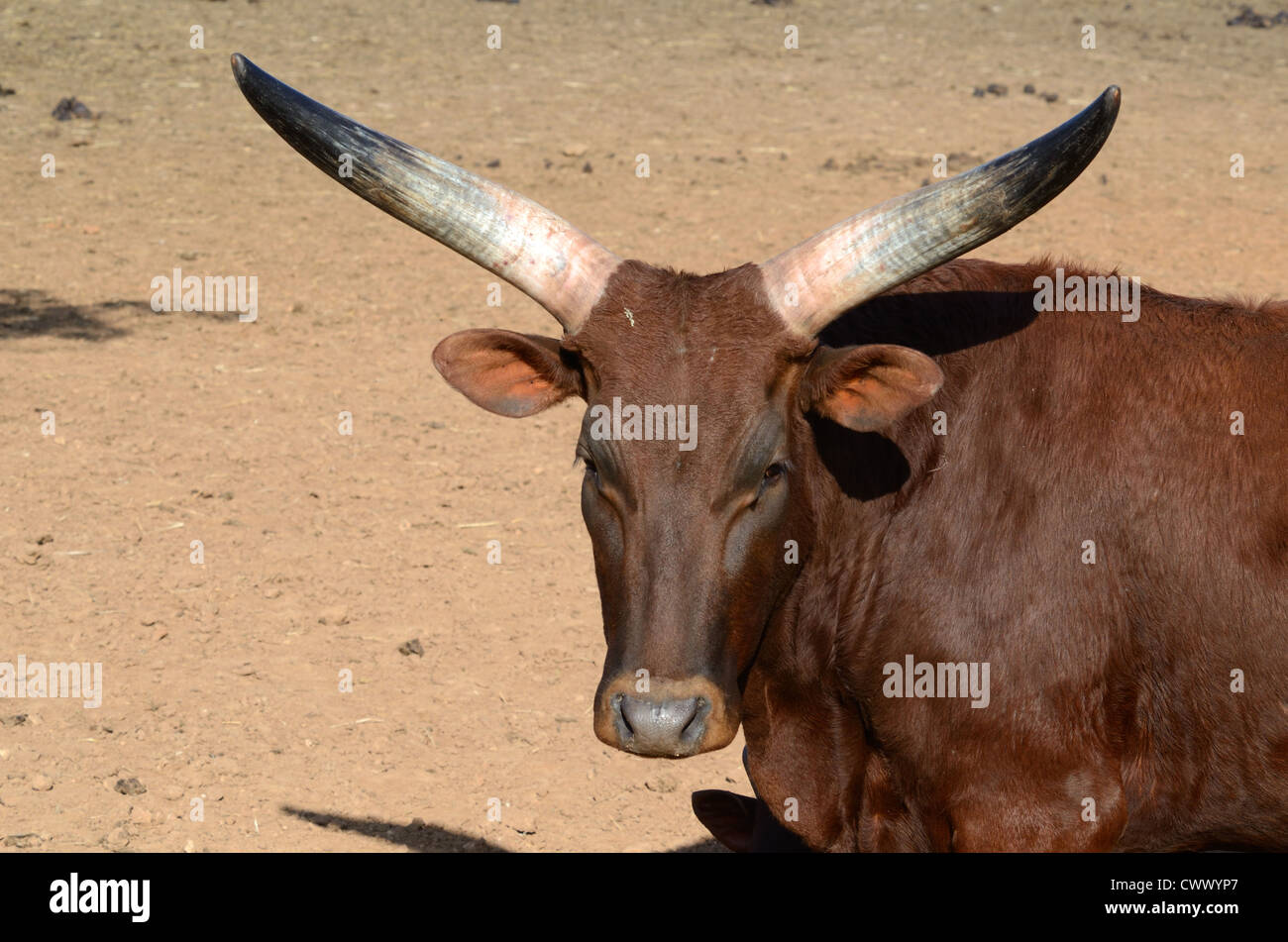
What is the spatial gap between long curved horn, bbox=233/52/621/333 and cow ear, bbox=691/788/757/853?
2.04 meters

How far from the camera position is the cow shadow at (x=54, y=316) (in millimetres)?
10359

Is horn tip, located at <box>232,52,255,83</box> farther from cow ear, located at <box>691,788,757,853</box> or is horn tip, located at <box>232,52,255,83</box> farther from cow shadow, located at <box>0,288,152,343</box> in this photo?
cow shadow, located at <box>0,288,152,343</box>

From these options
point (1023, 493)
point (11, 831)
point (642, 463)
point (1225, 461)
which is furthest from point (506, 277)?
point (11, 831)

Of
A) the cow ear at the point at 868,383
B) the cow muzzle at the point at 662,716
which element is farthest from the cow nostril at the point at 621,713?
the cow ear at the point at 868,383

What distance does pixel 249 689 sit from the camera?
6.53 metres

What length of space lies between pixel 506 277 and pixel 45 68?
14448 millimetres

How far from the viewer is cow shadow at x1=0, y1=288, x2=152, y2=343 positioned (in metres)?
10.4

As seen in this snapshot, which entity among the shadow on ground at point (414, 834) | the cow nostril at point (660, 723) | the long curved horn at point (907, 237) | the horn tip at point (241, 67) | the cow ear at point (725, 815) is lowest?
the shadow on ground at point (414, 834)

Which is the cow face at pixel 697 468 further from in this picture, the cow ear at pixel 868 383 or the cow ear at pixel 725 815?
the cow ear at pixel 725 815

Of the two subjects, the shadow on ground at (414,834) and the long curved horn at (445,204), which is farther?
the shadow on ground at (414,834)

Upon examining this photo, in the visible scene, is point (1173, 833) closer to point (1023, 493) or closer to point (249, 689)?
point (1023, 493)

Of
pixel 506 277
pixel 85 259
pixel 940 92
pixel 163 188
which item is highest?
pixel 940 92

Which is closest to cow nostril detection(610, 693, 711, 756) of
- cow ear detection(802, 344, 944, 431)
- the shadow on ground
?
cow ear detection(802, 344, 944, 431)

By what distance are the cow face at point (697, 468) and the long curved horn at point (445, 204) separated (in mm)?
140
